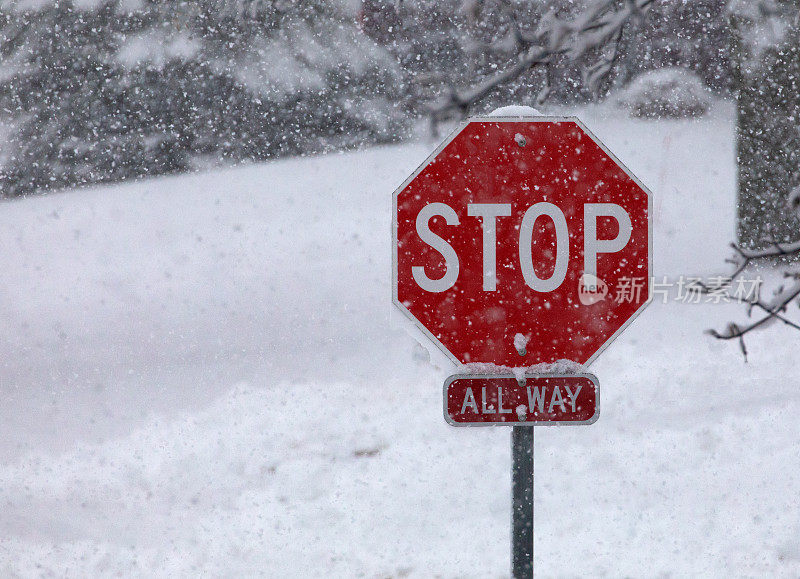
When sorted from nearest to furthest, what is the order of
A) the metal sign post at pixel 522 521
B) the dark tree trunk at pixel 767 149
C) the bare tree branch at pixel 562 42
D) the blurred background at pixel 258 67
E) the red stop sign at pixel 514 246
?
the metal sign post at pixel 522 521 → the red stop sign at pixel 514 246 → the bare tree branch at pixel 562 42 → the dark tree trunk at pixel 767 149 → the blurred background at pixel 258 67

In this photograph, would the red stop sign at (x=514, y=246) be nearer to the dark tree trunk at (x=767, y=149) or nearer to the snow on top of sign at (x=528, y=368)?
the snow on top of sign at (x=528, y=368)

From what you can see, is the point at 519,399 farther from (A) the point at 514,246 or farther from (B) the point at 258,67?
(B) the point at 258,67

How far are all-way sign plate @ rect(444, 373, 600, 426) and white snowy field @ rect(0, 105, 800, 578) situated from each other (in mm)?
912

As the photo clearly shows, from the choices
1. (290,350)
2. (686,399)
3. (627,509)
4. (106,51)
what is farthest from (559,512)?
(106,51)

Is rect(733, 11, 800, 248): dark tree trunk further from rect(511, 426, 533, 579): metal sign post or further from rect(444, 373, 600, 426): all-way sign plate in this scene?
rect(511, 426, 533, 579): metal sign post

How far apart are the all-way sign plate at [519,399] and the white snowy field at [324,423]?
0.91m

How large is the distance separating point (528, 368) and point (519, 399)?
98 mm

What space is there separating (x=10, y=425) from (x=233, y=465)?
2324 mm

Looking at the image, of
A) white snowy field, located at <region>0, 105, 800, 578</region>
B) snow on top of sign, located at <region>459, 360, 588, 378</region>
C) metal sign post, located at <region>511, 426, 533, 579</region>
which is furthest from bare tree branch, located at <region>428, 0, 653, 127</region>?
metal sign post, located at <region>511, 426, 533, 579</region>

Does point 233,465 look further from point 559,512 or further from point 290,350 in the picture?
point 559,512

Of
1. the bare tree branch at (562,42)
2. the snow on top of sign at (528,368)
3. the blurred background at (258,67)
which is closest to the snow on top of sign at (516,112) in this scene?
the snow on top of sign at (528,368)

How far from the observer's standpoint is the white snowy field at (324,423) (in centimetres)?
442

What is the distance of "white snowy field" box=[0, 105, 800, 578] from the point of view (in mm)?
4418

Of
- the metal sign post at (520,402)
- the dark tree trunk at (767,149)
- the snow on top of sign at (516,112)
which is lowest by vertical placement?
the metal sign post at (520,402)
